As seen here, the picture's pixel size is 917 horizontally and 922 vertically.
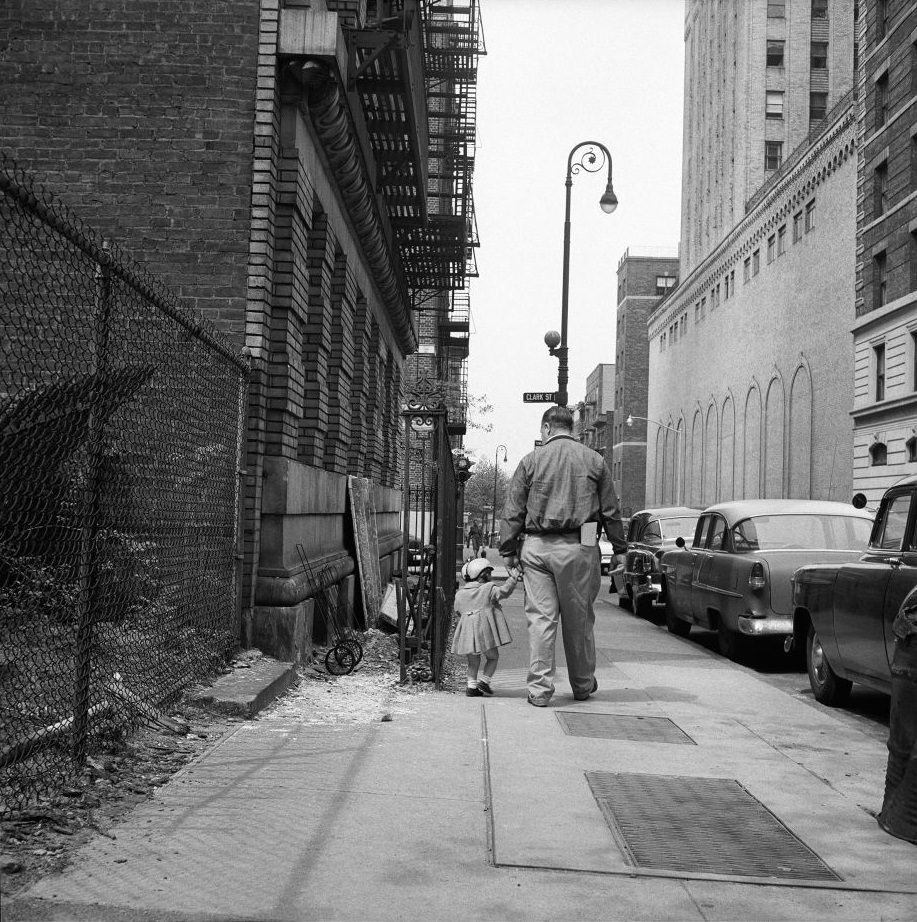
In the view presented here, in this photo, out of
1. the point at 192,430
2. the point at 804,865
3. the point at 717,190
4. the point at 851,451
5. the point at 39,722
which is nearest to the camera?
the point at 804,865

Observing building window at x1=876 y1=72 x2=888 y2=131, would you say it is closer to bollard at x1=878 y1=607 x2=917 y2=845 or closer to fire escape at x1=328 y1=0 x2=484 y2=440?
fire escape at x1=328 y1=0 x2=484 y2=440

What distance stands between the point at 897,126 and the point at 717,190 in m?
36.2

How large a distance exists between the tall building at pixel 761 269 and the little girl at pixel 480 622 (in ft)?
122

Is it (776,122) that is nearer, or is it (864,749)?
(864,749)

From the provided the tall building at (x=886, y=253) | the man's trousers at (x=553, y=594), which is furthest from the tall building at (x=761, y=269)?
the man's trousers at (x=553, y=594)

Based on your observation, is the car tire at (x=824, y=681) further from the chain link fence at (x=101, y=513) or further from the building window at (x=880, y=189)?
the building window at (x=880, y=189)

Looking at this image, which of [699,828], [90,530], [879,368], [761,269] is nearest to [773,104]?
[761,269]

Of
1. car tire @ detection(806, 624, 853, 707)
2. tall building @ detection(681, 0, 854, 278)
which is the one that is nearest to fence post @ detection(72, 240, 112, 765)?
car tire @ detection(806, 624, 853, 707)

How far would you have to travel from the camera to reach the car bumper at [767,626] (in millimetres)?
10617

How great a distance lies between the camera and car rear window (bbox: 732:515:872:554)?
37.3 ft

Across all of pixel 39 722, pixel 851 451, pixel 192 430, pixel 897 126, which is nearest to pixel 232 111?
pixel 192 430

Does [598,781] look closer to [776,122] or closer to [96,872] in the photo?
[96,872]

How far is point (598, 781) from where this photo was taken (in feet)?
18.1

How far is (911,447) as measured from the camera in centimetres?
3438
